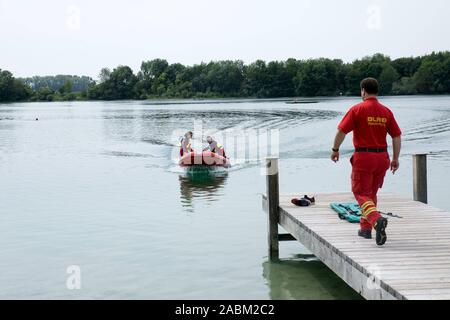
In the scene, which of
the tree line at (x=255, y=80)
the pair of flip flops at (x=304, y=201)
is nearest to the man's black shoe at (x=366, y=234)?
the pair of flip flops at (x=304, y=201)

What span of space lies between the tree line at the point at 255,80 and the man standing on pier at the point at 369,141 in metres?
128

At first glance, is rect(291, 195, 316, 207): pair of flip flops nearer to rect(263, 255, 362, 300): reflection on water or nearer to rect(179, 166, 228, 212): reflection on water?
rect(263, 255, 362, 300): reflection on water

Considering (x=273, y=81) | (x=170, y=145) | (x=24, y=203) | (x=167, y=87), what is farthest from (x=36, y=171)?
(x=167, y=87)

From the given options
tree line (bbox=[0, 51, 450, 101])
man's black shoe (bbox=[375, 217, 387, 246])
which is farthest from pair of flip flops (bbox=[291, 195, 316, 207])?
tree line (bbox=[0, 51, 450, 101])

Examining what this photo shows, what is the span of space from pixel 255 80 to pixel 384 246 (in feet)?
492

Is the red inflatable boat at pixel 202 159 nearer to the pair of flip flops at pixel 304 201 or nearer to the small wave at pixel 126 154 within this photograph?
the small wave at pixel 126 154

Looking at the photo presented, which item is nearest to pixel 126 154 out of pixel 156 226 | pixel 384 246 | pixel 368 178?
pixel 156 226

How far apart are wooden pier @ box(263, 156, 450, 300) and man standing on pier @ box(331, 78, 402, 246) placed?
1.38 ft

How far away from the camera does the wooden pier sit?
6.28 meters

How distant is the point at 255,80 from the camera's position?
156m

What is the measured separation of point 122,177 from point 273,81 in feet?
436

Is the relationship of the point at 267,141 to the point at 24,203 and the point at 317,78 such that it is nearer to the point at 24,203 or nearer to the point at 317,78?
the point at 24,203

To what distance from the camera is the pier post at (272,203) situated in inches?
404

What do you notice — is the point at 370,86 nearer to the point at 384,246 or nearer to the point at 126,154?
the point at 384,246
